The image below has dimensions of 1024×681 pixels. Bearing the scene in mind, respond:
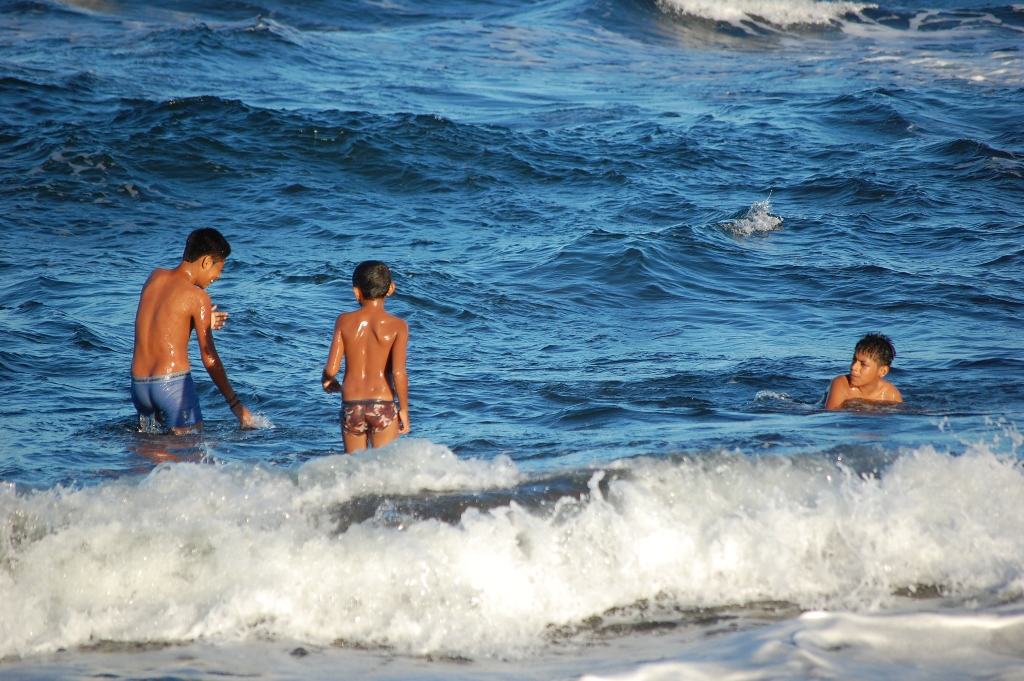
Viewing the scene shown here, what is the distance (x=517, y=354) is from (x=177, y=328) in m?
3.50

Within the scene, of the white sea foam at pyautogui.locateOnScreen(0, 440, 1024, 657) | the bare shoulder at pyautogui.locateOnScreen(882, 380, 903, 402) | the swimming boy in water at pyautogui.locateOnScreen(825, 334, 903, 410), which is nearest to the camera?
the white sea foam at pyautogui.locateOnScreen(0, 440, 1024, 657)

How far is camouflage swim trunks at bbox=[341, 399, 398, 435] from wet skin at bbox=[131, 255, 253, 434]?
3.31 feet

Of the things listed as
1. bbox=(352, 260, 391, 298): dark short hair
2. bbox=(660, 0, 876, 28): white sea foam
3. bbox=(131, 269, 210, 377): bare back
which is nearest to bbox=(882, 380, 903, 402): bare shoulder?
bbox=(352, 260, 391, 298): dark short hair

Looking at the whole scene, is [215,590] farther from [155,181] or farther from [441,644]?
[155,181]

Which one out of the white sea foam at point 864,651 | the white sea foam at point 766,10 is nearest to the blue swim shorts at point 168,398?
the white sea foam at point 864,651

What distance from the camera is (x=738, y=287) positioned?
10766 millimetres

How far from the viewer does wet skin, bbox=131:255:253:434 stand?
598 centimetres

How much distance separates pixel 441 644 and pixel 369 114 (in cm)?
1309

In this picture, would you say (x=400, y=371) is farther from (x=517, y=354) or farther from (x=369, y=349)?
(x=517, y=354)

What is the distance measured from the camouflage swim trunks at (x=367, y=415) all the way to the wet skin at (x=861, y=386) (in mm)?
3502

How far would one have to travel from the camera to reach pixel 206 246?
5.95m

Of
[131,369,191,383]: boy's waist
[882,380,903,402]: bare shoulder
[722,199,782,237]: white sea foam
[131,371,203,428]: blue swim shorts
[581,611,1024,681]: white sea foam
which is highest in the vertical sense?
[722,199,782,237]: white sea foam

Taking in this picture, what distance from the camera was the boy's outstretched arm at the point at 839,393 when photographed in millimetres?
7074

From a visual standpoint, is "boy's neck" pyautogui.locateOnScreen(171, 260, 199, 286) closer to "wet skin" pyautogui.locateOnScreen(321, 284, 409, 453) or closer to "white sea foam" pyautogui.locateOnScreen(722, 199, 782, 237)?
"wet skin" pyautogui.locateOnScreen(321, 284, 409, 453)
